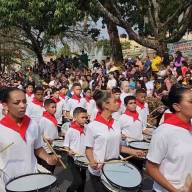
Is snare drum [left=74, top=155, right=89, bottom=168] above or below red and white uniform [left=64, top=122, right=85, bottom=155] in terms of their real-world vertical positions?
below

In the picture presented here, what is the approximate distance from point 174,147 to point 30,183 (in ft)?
4.91

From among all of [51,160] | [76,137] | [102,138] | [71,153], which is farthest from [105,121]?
[76,137]

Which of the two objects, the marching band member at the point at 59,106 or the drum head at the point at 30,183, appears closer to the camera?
the drum head at the point at 30,183

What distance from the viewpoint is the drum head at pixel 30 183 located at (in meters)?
4.54

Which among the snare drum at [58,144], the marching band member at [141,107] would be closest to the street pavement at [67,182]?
the snare drum at [58,144]

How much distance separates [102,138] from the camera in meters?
5.56

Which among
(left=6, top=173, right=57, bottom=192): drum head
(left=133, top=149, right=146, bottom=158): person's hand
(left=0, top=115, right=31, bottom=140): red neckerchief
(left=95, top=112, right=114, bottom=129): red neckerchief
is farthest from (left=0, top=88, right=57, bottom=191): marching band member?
(left=133, top=149, right=146, bottom=158): person's hand

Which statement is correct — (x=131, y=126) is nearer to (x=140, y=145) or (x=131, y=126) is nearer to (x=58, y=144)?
(x=140, y=145)

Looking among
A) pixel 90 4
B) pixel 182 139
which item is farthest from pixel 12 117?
pixel 90 4

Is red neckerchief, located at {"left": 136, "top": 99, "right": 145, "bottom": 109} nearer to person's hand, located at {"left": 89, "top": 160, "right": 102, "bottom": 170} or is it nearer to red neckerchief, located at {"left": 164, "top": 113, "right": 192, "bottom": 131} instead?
person's hand, located at {"left": 89, "top": 160, "right": 102, "bottom": 170}

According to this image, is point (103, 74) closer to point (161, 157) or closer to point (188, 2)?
point (188, 2)

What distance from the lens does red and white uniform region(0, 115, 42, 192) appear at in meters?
4.68

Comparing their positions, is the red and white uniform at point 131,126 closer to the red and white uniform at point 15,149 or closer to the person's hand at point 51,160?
the person's hand at point 51,160

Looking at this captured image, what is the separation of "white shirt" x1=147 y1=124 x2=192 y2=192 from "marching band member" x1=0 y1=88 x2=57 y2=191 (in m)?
1.35
